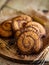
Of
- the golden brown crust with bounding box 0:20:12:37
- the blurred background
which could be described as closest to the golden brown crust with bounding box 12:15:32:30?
the golden brown crust with bounding box 0:20:12:37

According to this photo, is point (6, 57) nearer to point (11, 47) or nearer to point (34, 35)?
point (11, 47)

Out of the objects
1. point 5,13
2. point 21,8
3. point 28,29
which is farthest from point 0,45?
point 21,8

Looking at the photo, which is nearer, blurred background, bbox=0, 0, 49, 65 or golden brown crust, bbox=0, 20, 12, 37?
golden brown crust, bbox=0, 20, 12, 37

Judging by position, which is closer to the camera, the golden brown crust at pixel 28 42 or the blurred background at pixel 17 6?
the golden brown crust at pixel 28 42

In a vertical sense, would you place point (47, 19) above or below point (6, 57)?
above

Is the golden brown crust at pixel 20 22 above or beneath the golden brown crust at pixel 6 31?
above

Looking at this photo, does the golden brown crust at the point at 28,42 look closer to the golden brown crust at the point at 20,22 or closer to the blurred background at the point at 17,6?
the golden brown crust at the point at 20,22

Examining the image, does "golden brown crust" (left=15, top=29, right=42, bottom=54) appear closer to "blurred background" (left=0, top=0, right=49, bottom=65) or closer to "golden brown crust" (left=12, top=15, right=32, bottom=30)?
"golden brown crust" (left=12, top=15, right=32, bottom=30)

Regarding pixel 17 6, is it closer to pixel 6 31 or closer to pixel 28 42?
pixel 6 31

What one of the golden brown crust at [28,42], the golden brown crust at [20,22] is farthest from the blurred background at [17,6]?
the golden brown crust at [28,42]

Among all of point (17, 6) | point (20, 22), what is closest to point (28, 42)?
point (20, 22)

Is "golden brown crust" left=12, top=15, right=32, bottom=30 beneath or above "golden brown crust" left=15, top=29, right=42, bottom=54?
above
